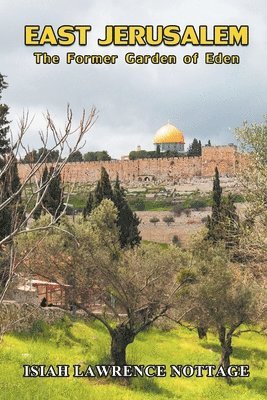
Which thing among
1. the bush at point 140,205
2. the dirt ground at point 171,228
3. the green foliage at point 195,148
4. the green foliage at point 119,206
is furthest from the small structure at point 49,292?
the green foliage at point 195,148

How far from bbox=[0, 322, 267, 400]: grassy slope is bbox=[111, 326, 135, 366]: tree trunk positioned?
76 cm

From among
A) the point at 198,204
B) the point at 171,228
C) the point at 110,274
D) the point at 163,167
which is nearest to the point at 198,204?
the point at 198,204

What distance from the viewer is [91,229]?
1808 cm

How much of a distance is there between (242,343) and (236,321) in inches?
196

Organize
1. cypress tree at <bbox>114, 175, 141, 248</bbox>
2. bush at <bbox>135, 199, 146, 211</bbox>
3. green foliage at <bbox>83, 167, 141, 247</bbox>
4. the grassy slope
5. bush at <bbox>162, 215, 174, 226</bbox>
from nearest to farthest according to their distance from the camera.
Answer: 1. the grassy slope
2. green foliage at <bbox>83, 167, 141, 247</bbox>
3. cypress tree at <bbox>114, 175, 141, 248</bbox>
4. bush at <bbox>162, 215, 174, 226</bbox>
5. bush at <bbox>135, 199, 146, 211</bbox>

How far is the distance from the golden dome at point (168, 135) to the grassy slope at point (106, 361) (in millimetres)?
62780

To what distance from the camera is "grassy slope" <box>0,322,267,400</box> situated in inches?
561

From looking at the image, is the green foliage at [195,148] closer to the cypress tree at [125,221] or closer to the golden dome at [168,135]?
the golden dome at [168,135]

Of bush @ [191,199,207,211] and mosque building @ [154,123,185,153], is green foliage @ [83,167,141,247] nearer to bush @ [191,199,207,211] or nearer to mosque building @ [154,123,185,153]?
bush @ [191,199,207,211]

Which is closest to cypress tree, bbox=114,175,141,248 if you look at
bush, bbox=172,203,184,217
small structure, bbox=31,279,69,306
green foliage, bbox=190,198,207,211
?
small structure, bbox=31,279,69,306

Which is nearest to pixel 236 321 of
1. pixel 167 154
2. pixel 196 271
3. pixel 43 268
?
pixel 196 271

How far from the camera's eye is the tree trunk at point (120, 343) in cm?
1695

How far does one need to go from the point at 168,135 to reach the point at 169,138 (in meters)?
0.46

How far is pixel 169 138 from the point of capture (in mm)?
84250
